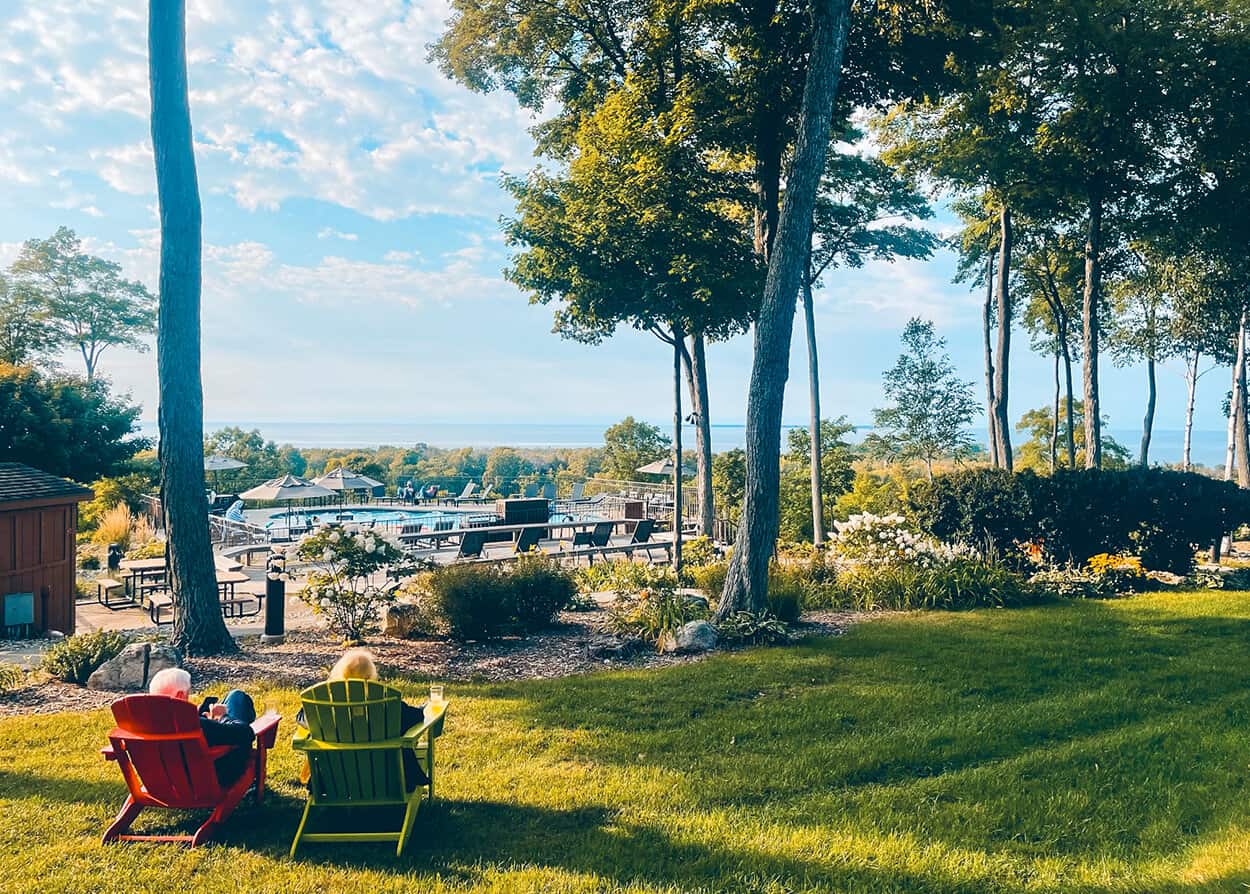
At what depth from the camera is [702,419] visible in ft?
46.7

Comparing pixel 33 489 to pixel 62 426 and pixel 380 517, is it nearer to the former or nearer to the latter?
pixel 62 426

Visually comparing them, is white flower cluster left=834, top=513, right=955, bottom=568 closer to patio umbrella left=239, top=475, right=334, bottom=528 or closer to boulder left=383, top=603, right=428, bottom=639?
boulder left=383, top=603, right=428, bottom=639

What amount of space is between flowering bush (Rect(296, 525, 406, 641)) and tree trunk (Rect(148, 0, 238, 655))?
88cm

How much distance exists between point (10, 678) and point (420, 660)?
315cm

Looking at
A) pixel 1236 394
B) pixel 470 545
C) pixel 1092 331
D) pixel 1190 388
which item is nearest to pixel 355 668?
pixel 470 545

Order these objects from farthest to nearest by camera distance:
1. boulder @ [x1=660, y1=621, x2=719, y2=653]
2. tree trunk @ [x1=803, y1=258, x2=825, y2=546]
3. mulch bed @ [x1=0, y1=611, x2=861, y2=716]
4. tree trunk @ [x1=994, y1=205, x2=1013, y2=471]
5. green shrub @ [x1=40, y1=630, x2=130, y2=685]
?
tree trunk @ [x1=994, y1=205, x2=1013, y2=471] → tree trunk @ [x1=803, y1=258, x2=825, y2=546] → boulder @ [x1=660, y1=621, x2=719, y2=653] → green shrub @ [x1=40, y1=630, x2=130, y2=685] → mulch bed @ [x1=0, y1=611, x2=861, y2=716]

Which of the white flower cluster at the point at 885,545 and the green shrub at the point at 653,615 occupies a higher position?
the white flower cluster at the point at 885,545

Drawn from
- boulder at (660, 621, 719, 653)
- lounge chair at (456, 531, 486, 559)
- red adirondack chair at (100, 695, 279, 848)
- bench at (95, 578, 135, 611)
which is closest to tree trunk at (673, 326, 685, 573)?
lounge chair at (456, 531, 486, 559)

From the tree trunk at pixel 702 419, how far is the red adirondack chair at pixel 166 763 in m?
11.4

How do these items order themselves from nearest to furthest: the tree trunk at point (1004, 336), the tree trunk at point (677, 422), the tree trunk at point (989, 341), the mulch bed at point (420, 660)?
1. the mulch bed at point (420, 660)
2. the tree trunk at point (677, 422)
3. the tree trunk at point (1004, 336)
4. the tree trunk at point (989, 341)

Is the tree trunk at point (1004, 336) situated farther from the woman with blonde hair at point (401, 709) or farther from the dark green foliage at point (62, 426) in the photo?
the dark green foliage at point (62, 426)

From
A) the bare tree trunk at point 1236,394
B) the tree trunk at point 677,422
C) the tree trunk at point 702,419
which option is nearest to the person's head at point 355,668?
the tree trunk at point 677,422

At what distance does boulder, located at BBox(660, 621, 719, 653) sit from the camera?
6875 millimetres

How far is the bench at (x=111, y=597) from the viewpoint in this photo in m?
10.9
